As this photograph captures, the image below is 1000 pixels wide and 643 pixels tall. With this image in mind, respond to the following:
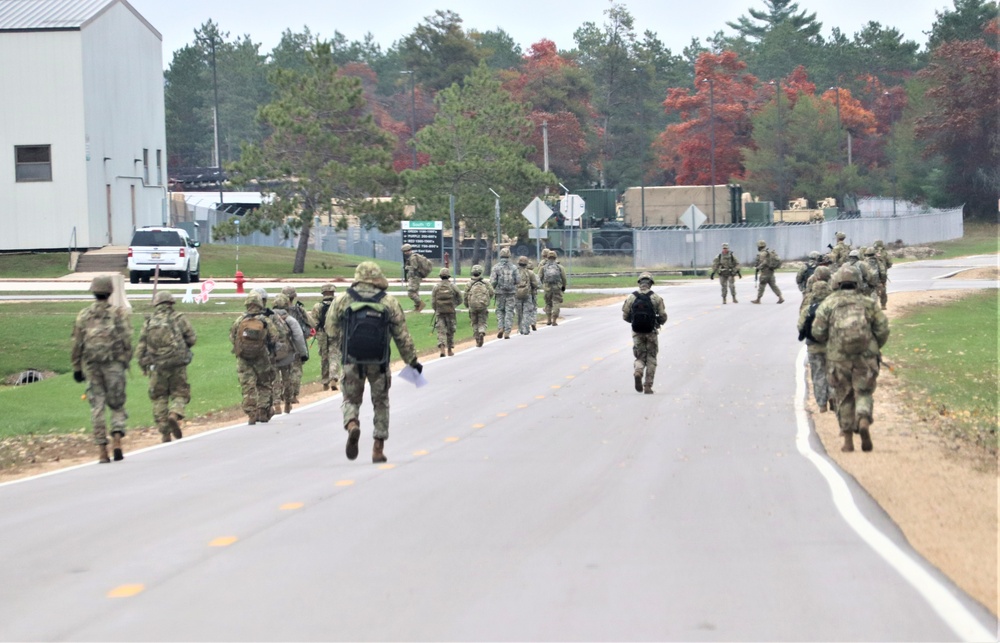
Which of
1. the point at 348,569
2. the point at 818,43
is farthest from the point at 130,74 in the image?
the point at 818,43

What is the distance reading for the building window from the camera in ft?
163

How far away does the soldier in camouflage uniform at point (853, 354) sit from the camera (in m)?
13.2

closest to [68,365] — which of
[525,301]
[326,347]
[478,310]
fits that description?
[478,310]

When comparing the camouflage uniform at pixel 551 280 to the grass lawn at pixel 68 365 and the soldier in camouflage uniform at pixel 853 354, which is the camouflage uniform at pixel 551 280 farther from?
the soldier in camouflage uniform at pixel 853 354

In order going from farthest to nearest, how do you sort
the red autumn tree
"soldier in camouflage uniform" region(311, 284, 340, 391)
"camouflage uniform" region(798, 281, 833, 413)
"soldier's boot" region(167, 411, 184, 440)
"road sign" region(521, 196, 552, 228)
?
the red autumn tree < "road sign" region(521, 196, 552, 228) < "soldier in camouflage uniform" region(311, 284, 340, 391) < "camouflage uniform" region(798, 281, 833, 413) < "soldier's boot" region(167, 411, 184, 440)

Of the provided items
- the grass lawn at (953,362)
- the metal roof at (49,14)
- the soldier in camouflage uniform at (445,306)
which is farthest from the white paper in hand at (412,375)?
the metal roof at (49,14)

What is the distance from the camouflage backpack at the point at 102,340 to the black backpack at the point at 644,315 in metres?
7.43

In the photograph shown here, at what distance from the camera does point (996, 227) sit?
8800 cm

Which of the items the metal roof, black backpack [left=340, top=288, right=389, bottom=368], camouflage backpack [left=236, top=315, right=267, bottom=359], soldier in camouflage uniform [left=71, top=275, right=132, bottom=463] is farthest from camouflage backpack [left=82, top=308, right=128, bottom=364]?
the metal roof

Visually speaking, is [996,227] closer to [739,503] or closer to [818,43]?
[818,43]

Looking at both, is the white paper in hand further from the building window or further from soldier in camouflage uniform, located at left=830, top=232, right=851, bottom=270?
the building window

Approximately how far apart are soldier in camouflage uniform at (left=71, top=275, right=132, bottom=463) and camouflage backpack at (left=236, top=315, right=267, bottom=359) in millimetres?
2328

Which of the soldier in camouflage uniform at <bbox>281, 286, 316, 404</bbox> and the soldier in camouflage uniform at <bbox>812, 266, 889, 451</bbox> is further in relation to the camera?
the soldier in camouflage uniform at <bbox>281, 286, 316, 404</bbox>

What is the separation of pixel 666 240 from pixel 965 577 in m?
52.7
